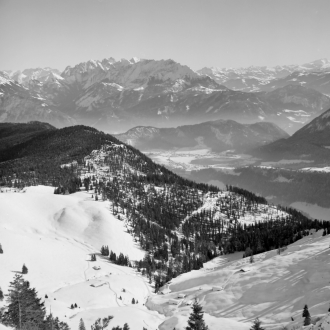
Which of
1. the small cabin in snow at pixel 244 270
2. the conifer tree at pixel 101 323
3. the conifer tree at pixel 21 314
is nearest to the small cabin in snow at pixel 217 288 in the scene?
the small cabin in snow at pixel 244 270

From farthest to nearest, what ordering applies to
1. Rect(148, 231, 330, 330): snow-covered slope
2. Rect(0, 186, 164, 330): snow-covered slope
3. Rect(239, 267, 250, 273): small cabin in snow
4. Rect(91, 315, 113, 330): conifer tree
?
Rect(239, 267, 250, 273): small cabin in snow < Rect(0, 186, 164, 330): snow-covered slope < Rect(148, 231, 330, 330): snow-covered slope < Rect(91, 315, 113, 330): conifer tree

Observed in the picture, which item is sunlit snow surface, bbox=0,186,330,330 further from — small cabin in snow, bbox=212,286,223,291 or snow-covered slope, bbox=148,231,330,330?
small cabin in snow, bbox=212,286,223,291

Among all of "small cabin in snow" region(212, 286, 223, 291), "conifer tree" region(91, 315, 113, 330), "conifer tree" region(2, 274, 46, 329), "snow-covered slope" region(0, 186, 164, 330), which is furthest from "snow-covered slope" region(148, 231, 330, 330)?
"conifer tree" region(2, 274, 46, 329)

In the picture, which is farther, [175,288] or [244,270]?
[175,288]

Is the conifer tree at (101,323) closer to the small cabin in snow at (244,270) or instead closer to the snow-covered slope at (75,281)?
the snow-covered slope at (75,281)

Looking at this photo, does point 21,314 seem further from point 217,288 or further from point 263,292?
point 263,292

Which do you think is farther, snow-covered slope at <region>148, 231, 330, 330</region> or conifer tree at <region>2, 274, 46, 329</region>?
snow-covered slope at <region>148, 231, 330, 330</region>

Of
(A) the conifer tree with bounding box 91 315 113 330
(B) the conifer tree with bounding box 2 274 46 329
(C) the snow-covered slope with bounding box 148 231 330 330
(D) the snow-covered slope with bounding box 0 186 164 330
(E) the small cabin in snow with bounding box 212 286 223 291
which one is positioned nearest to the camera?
(B) the conifer tree with bounding box 2 274 46 329

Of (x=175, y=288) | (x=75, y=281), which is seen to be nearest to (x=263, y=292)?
(x=175, y=288)

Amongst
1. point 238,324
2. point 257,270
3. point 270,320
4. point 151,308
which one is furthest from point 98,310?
point 257,270

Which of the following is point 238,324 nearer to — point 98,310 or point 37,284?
point 98,310

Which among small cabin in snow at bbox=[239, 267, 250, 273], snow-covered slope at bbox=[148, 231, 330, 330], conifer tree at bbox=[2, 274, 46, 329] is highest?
conifer tree at bbox=[2, 274, 46, 329]

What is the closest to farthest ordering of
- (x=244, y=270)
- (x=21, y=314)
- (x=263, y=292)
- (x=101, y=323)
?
1. (x=21, y=314)
2. (x=101, y=323)
3. (x=263, y=292)
4. (x=244, y=270)
